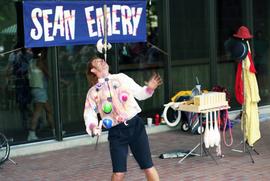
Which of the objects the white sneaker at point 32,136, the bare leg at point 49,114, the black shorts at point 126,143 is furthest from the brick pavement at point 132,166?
the black shorts at point 126,143

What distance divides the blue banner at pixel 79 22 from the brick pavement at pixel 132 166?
72.8 inches

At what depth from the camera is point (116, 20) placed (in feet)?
31.0

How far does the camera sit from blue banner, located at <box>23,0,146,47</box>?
862 cm

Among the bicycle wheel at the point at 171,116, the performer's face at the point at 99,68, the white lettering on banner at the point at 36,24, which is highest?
the white lettering on banner at the point at 36,24

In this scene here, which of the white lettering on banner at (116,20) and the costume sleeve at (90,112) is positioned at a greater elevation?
the white lettering on banner at (116,20)

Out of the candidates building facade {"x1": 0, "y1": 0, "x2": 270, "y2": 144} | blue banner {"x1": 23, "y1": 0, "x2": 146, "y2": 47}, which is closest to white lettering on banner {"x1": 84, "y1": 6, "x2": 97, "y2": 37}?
blue banner {"x1": 23, "y1": 0, "x2": 146, "y2": 47}

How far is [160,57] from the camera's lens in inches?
430

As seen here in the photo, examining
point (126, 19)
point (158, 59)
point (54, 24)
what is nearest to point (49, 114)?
point (54, 24)

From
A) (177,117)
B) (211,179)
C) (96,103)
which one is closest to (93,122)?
(96,103)

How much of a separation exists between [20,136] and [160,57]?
3.34m

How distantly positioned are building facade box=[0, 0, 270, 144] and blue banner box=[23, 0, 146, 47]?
16.6 inches

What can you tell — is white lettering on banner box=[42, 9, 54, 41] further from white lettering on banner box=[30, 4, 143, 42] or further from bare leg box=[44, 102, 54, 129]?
bare leg box=[44, 102, 54, 129]

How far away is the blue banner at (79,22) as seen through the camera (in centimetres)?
862

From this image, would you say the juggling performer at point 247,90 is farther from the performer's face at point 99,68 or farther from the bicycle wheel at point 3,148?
the bicycle wheel at point 3,148
